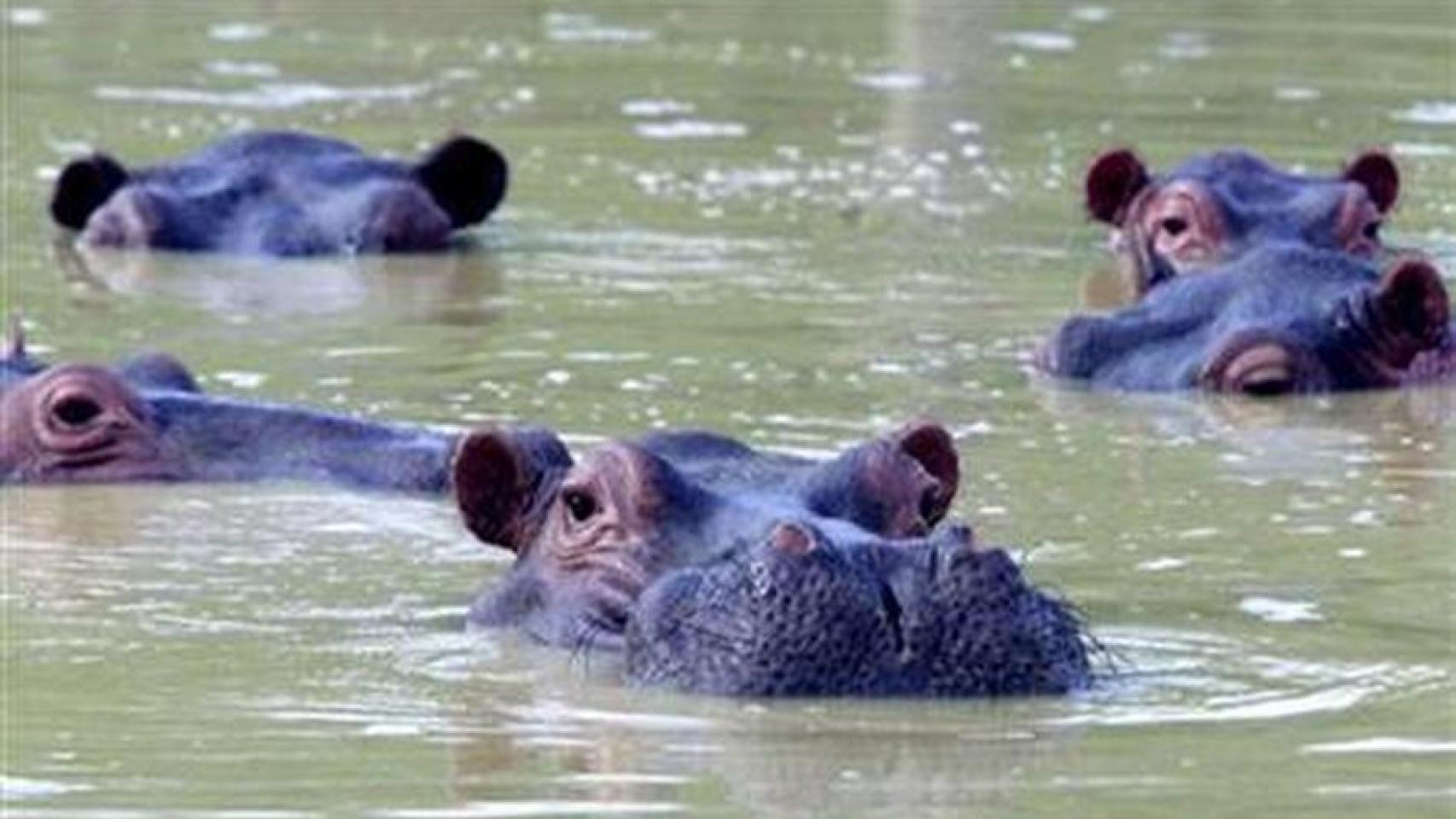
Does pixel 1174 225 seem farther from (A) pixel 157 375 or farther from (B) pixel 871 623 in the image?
(B) pixel 871 623

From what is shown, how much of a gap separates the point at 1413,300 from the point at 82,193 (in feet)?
17.7

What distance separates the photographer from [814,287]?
16109 millimetres

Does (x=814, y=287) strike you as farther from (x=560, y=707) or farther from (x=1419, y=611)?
(x=560, y=707)

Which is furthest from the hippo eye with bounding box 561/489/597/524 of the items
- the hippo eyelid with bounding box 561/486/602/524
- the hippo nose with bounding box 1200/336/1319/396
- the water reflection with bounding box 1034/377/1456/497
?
the hippo nose with bounding box 1200/336/1319/396

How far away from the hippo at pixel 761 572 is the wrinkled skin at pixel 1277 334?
4.12 m

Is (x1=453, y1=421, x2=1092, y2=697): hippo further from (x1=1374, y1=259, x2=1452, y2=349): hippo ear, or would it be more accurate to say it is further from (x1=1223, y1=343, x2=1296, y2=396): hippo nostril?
(x1=1374, y1=259, x2=1452, y2=349): hippo ear

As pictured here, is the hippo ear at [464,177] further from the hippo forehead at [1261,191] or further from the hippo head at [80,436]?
the hippo head at [80,436]

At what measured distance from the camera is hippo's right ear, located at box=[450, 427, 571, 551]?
31.7 feet

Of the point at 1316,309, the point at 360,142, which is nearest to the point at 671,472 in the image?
the point at 1316,309

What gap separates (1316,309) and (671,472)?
504cm

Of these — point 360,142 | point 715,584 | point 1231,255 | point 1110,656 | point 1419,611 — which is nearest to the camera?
point 715,584

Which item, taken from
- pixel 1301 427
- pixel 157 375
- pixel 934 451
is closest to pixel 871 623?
pixel 934 451

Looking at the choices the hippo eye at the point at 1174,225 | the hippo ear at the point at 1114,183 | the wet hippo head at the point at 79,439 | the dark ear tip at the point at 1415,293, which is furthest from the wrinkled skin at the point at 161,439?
the hippo ear at the point at 1114,183

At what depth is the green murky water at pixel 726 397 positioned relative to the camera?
818 centimetres
